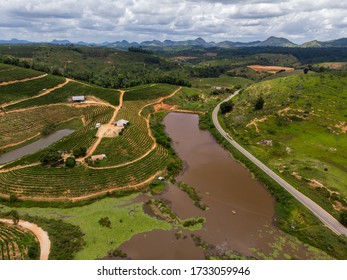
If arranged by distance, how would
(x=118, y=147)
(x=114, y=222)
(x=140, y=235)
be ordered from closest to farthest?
(x=140, y=235) → (x=114, y=222) → (x=118, y=147)

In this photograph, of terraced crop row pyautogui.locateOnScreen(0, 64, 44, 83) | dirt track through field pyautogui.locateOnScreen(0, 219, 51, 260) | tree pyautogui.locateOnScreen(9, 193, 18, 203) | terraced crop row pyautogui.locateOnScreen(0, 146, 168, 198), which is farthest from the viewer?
terraced crop row pyautogui.locateOnScreen(0, 64, 44, 83)

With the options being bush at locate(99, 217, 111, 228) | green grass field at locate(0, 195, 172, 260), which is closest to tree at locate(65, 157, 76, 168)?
green grass field at locate(0, 195, 172, 260)

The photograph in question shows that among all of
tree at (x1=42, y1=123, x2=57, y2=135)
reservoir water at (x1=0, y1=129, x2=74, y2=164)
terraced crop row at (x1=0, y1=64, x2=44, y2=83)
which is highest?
terraced crop row at (x1=0, y1=64, x2=44, y2=83)

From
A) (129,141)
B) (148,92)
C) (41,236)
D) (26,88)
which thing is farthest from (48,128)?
(148,92)

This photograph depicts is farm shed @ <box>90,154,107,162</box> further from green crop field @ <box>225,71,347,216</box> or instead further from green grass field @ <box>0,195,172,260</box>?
green crop field @ <box>225,71,347,216</box>

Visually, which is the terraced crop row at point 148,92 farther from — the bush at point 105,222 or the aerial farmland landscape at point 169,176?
the bush at point 105,222

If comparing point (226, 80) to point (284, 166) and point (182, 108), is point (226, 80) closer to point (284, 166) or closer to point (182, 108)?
point (182, 108)

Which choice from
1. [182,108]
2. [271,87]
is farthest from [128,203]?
[271,87]

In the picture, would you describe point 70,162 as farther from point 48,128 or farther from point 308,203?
point 308,203
